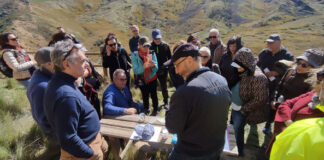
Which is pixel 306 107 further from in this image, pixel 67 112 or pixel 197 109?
pixel 67 112

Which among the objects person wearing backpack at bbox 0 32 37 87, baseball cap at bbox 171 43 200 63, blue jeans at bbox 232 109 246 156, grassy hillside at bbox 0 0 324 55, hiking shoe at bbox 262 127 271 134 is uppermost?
baseball cap at bbox 171 43 200 63

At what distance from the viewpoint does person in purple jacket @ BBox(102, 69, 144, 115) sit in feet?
9.86

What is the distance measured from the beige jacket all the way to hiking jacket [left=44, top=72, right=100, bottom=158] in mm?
2491

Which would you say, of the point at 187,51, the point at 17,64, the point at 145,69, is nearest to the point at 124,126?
the point at 187,51

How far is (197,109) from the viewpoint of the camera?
1567 mm

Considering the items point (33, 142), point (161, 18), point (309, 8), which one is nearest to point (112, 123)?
point (33, 142)

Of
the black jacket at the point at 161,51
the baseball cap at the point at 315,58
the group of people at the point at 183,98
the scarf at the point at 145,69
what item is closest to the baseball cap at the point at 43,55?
the group of people at the point at 183,98

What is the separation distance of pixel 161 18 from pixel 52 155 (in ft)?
419

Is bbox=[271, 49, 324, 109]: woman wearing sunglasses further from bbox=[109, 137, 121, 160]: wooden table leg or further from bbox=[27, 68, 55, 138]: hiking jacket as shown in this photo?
bbox=[27, 68, 55, 138]: hiking jacket

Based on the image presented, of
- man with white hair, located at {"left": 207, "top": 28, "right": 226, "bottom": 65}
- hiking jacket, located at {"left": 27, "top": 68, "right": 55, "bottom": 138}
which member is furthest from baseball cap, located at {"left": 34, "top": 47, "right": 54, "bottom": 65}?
man with white hair, located at {"left": 207, "top": 28, "right": 226, "bottom": 65}

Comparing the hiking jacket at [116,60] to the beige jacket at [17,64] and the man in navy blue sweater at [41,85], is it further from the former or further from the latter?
the man in navy blue sweater at [41,85]

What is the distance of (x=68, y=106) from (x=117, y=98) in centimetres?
176

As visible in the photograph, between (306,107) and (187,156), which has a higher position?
(306,107)

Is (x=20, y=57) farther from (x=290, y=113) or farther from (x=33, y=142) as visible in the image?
(x=290, y=113)
